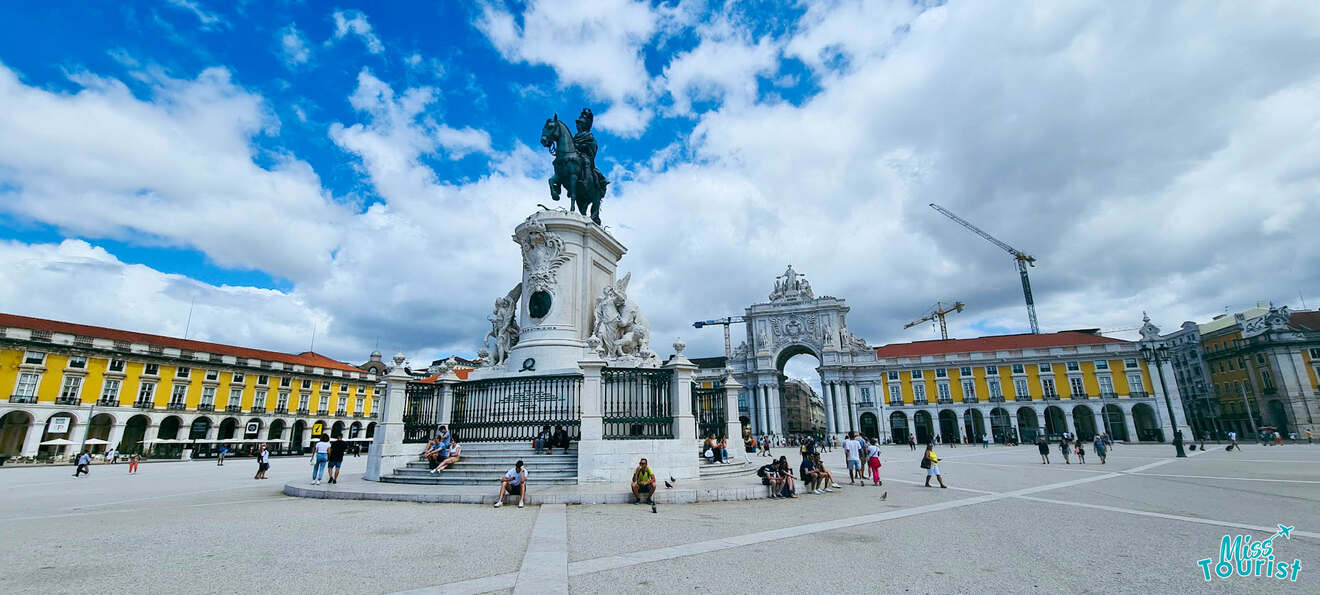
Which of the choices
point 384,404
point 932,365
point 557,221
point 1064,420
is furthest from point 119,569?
point 1064,420

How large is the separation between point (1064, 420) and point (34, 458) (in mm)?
87573

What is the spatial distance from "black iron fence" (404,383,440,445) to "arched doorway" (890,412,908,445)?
60.3m

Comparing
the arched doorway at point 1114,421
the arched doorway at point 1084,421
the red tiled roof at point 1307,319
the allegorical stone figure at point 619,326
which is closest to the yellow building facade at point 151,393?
the allegorical stone figure at point 619,326

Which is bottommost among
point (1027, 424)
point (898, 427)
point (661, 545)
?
point (661, 545)

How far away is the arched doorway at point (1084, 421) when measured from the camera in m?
58.4

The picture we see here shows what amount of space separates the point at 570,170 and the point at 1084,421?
68903 millimetres

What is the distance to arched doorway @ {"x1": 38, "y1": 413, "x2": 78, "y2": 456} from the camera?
35406 millimetres

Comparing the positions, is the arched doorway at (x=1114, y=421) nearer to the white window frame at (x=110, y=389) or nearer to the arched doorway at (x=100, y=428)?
the white window frame at (x=110, y=389)

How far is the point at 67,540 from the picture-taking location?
6184mm

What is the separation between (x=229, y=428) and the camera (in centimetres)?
4659

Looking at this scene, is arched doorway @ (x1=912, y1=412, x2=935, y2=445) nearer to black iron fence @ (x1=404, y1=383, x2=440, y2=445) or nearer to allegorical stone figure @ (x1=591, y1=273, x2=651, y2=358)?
allegorical stone figure @ (x1=591, y1=273, x2=651, y2=358)

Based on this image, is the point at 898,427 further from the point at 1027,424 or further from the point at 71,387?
the point at 71,387

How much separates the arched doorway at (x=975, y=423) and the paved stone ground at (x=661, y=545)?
56120 mm

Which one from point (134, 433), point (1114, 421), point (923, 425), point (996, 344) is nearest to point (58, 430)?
point (134, 433)
